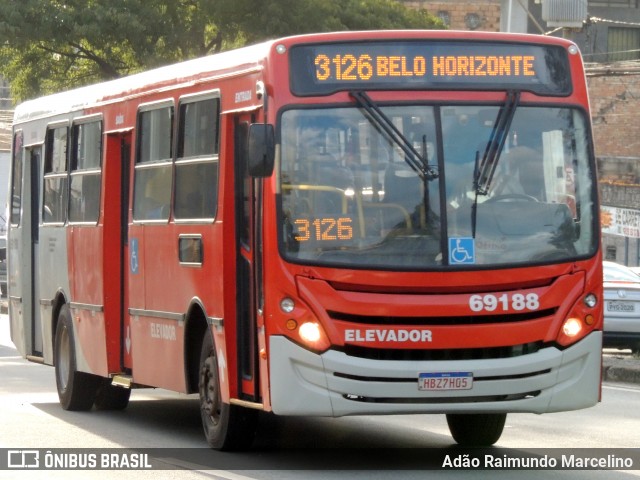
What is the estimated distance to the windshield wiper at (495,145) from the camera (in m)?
9.67

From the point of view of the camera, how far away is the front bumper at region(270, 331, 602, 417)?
938 centimetres

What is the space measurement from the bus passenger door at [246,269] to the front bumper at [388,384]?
0.53 metres

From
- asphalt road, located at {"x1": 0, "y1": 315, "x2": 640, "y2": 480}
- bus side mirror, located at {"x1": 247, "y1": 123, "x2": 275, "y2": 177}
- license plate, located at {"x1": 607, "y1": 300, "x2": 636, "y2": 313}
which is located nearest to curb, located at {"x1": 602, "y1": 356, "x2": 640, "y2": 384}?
asphalt road, located at {"x1": 0, "y1": 315, "x2": 640, "y2": 480}

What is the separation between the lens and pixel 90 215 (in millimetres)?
13578

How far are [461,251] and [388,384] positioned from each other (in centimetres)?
91

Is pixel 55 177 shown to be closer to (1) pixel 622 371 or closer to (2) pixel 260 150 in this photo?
(2) pixel 260 150

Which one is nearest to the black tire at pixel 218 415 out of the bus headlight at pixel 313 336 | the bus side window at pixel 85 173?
the bus headlight at pixel 313 336

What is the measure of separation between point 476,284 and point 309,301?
3.28 ft

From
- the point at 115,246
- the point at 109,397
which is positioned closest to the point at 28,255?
the point at 109,397

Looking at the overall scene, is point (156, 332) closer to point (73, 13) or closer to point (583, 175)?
point (583, 175)

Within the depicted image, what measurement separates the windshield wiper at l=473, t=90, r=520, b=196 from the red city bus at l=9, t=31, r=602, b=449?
0.01 m

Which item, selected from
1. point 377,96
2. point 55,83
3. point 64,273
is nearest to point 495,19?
point 55,83

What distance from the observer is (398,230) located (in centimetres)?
953

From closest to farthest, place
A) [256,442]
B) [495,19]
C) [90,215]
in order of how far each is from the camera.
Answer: [256,442] → [90,215] → [495,19]
